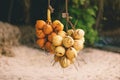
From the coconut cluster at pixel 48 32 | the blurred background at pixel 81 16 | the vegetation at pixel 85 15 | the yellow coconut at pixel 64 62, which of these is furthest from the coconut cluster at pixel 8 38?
the yellow coconut at pixel 64 62

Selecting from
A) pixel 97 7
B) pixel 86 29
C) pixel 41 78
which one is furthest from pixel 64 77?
pixel 97 7

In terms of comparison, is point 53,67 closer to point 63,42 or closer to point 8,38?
point 8,38

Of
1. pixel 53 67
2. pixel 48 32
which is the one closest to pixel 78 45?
pixel 48 32

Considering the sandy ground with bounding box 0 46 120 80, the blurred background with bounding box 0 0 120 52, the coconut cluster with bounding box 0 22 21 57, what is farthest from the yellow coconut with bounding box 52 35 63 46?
the blurred background with bounding box 0 0 120 52

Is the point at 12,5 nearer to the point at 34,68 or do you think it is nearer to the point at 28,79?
the point at 34,68

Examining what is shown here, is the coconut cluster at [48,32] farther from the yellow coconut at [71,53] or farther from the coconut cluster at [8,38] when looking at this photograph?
the coconut cluster at [8,38]
